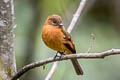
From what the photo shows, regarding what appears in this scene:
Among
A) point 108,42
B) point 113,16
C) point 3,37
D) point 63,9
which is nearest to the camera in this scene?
point 3,37

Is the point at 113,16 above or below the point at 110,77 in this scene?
above

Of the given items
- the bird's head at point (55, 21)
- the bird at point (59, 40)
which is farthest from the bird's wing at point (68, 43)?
the bird's head at point (55, 21)

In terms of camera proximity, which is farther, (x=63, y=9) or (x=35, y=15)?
(x=35, y=15)

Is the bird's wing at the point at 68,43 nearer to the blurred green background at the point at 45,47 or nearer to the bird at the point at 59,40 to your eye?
Result: the bird at the point at 59,40

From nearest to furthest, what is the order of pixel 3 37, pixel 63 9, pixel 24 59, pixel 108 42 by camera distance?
pixel 3 37 → pixel 63 9 → pixel 24 59 → pixel 108 42

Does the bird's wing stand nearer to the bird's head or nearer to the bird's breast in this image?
the bird's breast

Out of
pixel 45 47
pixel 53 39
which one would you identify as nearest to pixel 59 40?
pixel 53 39

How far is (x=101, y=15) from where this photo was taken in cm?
718

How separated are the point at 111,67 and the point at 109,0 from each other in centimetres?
202

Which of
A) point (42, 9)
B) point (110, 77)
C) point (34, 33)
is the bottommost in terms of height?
point (110, 77)

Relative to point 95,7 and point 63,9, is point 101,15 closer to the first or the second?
point 95,7

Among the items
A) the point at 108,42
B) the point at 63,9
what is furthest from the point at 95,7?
the point at 63,9

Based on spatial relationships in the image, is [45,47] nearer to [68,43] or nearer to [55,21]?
[55,21]

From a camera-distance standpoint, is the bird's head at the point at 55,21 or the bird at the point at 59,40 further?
the bird's head at the point at 55,21
